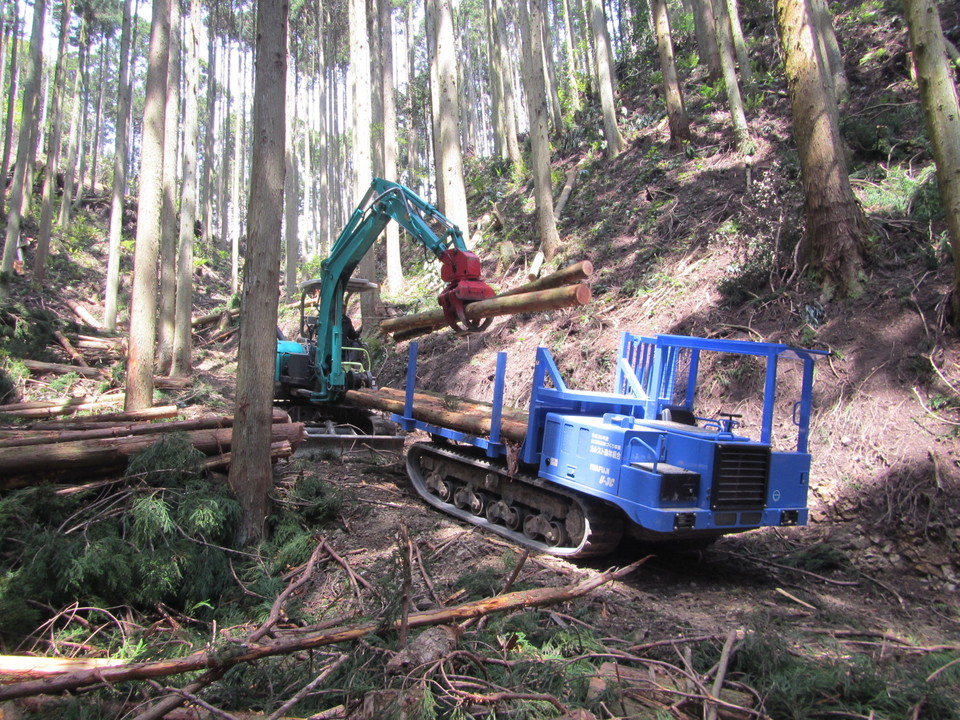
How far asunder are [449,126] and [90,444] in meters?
12.5

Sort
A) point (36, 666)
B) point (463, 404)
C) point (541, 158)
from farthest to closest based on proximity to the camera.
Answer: point (541, 158)
point (463, 404)
point (36, 666)

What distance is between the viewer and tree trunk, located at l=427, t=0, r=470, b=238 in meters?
15.2

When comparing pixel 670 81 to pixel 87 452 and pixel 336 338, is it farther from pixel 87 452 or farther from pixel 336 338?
pixel 87 452

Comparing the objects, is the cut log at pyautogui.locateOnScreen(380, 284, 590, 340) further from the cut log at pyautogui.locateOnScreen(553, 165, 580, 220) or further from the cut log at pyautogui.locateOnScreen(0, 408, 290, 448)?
the cut log at pyautogui.locateOnScreen(553, 165, 580, 220)

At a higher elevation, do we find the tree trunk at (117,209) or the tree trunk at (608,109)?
the tree trunk at (608,109)

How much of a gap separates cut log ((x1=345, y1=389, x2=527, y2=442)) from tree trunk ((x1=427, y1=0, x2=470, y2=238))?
6688 millimetres

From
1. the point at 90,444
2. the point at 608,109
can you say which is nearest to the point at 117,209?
the point at 608,109

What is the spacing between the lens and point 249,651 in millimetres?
2730

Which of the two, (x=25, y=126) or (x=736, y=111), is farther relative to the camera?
(x=25, y=126)

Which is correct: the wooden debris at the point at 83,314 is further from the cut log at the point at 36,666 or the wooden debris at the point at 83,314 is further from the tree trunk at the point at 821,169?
the tree trunk at the point at 821,169

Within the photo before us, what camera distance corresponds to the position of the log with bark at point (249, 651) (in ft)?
8.40

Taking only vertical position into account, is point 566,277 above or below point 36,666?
above

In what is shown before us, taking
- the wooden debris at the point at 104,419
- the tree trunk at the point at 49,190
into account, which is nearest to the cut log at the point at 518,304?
the wooden debris at the point at 104,419

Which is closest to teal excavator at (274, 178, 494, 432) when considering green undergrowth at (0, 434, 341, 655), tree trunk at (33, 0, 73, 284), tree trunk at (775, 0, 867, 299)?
green undergrowth at (0, 434, 341, 655)
